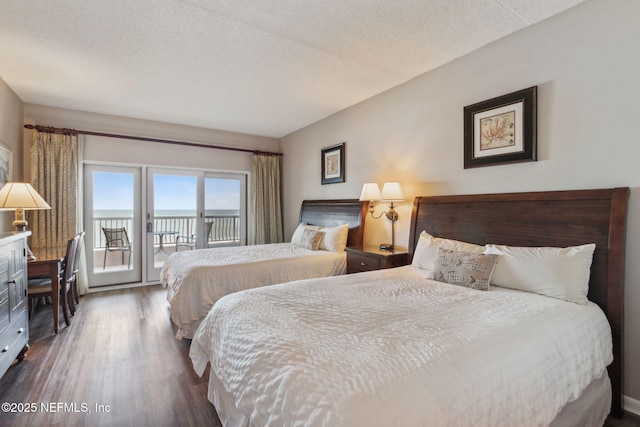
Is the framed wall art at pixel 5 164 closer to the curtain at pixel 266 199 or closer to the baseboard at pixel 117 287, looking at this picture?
the baseboard at pixel 117 287

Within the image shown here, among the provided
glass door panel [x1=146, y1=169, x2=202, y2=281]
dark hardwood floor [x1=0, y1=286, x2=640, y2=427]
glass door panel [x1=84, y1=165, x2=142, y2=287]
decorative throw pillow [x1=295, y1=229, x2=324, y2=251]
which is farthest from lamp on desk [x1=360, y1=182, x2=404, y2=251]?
glass door panel [x1=84, y1=165, x2=142, y2=287]

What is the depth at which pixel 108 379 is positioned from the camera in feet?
7.29

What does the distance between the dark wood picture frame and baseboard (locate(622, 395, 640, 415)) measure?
1.65m

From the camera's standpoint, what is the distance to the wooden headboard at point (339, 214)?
3.76 meters

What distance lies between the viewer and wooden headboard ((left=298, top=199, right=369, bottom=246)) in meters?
3.76

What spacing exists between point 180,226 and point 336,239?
2899 millimetres

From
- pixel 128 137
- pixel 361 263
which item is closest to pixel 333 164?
pixel 361 263

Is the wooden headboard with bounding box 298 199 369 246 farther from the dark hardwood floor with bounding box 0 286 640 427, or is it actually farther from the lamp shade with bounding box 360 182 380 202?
the dark hardwood floor with bounding box 0 286 640 427

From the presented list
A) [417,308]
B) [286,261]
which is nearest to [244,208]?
[286,261]

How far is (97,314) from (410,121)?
4.20 metres

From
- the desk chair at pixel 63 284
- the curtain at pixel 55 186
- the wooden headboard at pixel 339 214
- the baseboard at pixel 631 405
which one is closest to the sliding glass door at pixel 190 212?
the curtain at pixel 55 186

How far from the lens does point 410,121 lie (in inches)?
128

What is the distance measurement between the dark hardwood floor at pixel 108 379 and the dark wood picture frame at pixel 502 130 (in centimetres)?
186

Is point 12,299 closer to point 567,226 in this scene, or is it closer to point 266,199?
point 266,199
